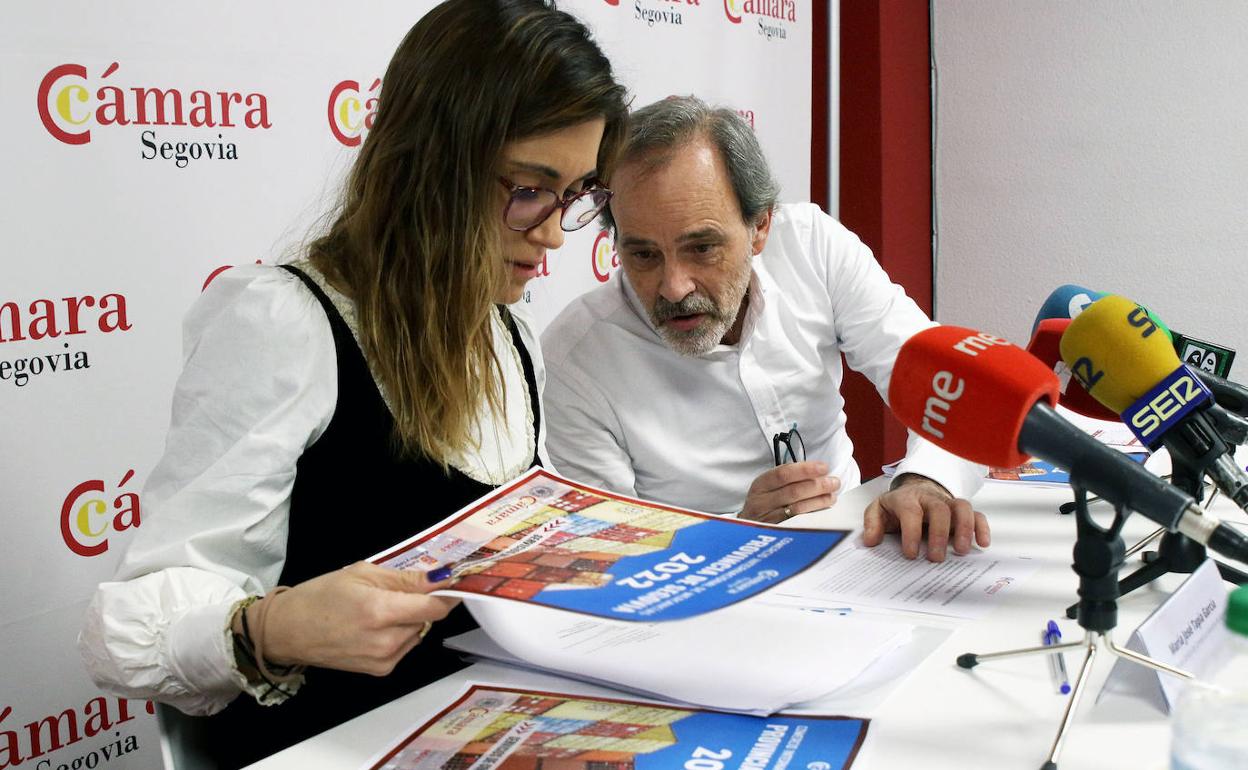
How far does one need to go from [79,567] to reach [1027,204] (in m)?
3.08

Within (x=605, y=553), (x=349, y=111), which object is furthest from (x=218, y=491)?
(x=349, y=111)

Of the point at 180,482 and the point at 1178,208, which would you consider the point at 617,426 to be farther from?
the point at 1178,208

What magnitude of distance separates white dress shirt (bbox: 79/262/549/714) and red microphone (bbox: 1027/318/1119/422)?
0.77 meters

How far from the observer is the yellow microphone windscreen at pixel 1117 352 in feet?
3.53

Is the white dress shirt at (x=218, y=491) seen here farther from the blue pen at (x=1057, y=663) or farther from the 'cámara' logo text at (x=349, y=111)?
the 'cámara' logo text at (x=349, y=111)

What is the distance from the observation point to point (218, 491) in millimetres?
1003

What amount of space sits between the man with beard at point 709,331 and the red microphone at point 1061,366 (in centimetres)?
53

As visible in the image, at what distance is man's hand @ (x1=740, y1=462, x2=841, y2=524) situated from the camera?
4.96 feet

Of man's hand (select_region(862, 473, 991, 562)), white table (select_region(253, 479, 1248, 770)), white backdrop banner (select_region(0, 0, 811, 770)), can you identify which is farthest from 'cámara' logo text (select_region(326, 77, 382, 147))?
white table (select_region(253, 479, 1248, 770))

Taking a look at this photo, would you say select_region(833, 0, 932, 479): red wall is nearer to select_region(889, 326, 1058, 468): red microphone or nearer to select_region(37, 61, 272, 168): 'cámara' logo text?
select_region(37, 61, 272, 168): 'cámara' logo text

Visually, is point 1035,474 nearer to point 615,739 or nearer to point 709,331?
point 709,331

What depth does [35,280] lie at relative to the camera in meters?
1.64

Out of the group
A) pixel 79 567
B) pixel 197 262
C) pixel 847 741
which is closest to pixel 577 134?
pixel 847 741

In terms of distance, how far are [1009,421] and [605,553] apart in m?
0.35
